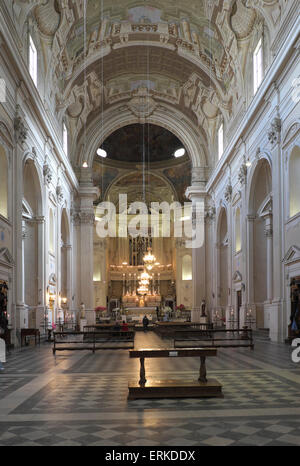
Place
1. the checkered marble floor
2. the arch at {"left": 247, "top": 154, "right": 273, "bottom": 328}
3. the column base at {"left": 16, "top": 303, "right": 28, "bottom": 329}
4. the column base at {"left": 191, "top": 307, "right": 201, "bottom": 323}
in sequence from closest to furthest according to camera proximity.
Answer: the checkered marble floor < the column base at {"left": 16, "top": 303, "right": 28, "bottom": 329} < the arch at {"left": 247, "top": 154, "right": 273, "bottom": 328} < the column base at {"left": 191, "top": 307, "right": 201, "bottom": 323}

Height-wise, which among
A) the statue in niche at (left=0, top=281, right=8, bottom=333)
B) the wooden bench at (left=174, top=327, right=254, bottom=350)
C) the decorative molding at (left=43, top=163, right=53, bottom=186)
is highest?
the decorative molding at (left=43, top=163, right=53, bottom=186)

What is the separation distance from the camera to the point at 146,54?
27.1 metres

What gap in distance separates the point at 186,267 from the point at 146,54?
62.5 feet

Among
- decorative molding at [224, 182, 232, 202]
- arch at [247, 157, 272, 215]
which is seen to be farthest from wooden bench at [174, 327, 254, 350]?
decorative molding at [224, 182, 232, 202]

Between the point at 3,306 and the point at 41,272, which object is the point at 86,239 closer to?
the point at 41,272

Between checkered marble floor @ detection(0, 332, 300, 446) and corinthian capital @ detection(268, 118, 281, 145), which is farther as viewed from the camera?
corinthian capital @ detection(268, 118, 281, 145)

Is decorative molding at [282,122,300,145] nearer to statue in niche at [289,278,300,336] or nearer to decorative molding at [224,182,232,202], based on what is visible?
statue in niche at [289,278,300,336]

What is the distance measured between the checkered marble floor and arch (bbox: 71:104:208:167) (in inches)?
852

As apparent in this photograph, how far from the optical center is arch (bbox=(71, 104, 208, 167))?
3122 cm

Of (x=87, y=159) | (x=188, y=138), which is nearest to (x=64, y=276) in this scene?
(x=87, y=159)

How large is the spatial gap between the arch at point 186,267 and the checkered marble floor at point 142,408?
2962 centimetres

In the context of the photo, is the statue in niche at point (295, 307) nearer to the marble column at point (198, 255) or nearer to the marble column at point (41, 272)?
the marble column at point (41, 272)

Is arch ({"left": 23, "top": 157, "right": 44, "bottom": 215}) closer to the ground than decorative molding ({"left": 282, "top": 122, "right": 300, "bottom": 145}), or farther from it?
closer to the ground
